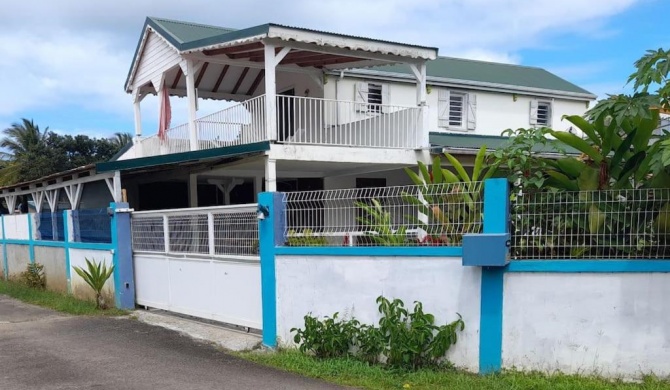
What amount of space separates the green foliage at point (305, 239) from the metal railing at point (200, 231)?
649mm

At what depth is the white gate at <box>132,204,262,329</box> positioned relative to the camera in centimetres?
694

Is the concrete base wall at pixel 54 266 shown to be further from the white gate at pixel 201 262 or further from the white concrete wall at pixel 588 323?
the white concrete wall at pixel 588 323

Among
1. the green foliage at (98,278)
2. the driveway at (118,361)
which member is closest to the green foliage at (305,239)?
the driveway at (118,361)

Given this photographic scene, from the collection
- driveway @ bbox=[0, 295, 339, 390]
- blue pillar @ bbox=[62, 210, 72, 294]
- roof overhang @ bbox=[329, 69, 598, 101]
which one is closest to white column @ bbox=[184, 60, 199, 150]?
blue pillar @ bbox=[62, 210, 72, 294]

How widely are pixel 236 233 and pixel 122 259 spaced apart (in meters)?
3.24

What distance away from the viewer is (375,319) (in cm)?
570

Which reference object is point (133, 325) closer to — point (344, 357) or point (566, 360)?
point (344, 357)

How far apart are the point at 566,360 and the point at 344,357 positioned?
227 centimetres

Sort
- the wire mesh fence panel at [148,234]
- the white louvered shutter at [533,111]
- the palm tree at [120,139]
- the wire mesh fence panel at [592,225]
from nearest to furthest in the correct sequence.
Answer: the wire mesh fence panel at [592,225]
the wire mesh fence panel at [148,234]
the white louvered shutter at [533,111]
the palm tree at [120,139]

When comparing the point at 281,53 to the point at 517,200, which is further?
the point at 281,53

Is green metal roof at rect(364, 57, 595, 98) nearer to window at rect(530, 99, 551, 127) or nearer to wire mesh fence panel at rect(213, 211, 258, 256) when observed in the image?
window at rect(530, 99, 551, 127)

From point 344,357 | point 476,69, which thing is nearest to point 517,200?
point 344,357

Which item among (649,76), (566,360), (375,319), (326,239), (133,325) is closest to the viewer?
(649,76)

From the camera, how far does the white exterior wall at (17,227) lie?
44.1 ft
